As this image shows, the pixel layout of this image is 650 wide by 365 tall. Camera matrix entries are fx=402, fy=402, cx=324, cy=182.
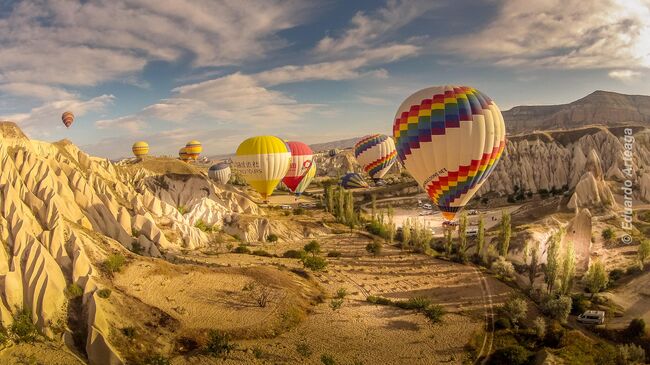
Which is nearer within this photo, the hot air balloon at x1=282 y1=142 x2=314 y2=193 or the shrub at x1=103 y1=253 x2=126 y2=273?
the shrub at x1=103 y1=253 x2=126 y2=273

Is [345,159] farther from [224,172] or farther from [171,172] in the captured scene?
[171,172]

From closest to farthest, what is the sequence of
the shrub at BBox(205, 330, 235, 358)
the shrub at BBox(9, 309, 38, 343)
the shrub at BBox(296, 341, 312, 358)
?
1. the shrub at BBox(9, 309, 38, 343)
2. the shrub at BBox(205, 330, 235, 358)
3. the shrub at BBox(296, 341, 312, 358)

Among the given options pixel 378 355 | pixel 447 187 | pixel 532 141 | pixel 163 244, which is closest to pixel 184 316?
pixel 378 355

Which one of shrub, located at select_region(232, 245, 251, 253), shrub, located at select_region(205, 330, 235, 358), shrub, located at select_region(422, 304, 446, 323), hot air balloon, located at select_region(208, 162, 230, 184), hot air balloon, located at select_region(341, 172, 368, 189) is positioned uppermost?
hot air balloon, located at select_region(208, 162, 230, 184)

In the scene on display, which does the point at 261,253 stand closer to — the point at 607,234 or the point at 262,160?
the point at 262,160

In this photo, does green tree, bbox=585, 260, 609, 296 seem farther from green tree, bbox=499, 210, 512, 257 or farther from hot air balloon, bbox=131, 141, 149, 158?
hot air balloon, bbox=131, 141, 149, 158

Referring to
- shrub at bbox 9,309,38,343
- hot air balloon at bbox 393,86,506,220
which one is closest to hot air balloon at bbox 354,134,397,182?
hot air balloon at bbox 393,86,506,220
